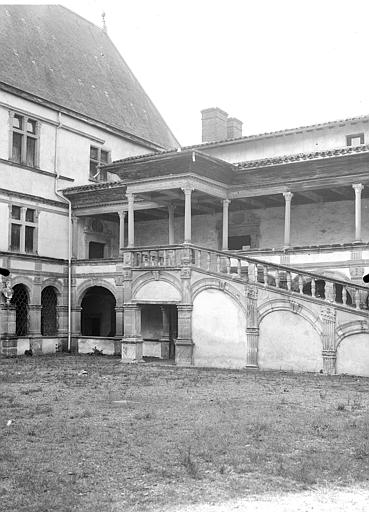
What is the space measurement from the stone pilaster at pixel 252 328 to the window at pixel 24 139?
11495 millimetres

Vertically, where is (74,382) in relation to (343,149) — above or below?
below

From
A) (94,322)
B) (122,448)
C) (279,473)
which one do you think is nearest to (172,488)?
(279,473)

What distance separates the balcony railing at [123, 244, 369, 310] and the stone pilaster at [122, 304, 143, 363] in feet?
4.87

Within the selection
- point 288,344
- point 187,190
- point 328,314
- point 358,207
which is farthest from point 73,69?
point 328,314

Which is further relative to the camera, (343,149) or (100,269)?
(100,269)

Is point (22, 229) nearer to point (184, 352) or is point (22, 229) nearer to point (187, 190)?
point (187, 190)

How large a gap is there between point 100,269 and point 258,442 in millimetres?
18646

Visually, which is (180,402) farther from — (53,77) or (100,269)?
(53,77)

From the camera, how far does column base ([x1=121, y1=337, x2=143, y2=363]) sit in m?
21.3

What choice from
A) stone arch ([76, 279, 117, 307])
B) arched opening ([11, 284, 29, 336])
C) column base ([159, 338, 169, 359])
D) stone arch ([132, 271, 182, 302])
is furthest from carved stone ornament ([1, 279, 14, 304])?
column base ([159, 338, 169, 359])

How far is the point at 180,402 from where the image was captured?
1197 centimetres

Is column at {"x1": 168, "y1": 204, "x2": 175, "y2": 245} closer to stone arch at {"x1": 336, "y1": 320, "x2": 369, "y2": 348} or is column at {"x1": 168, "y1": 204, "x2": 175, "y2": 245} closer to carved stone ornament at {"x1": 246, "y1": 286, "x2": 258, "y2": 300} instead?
carved stone ornament at {"x1": 246, "y1": 286, "x2": 258, "y2": 300}

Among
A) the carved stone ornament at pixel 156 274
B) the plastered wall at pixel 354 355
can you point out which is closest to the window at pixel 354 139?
the carved stone ornament at pixel 156 274

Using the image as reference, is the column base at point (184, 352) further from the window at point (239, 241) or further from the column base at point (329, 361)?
the window at point (239, 241)
